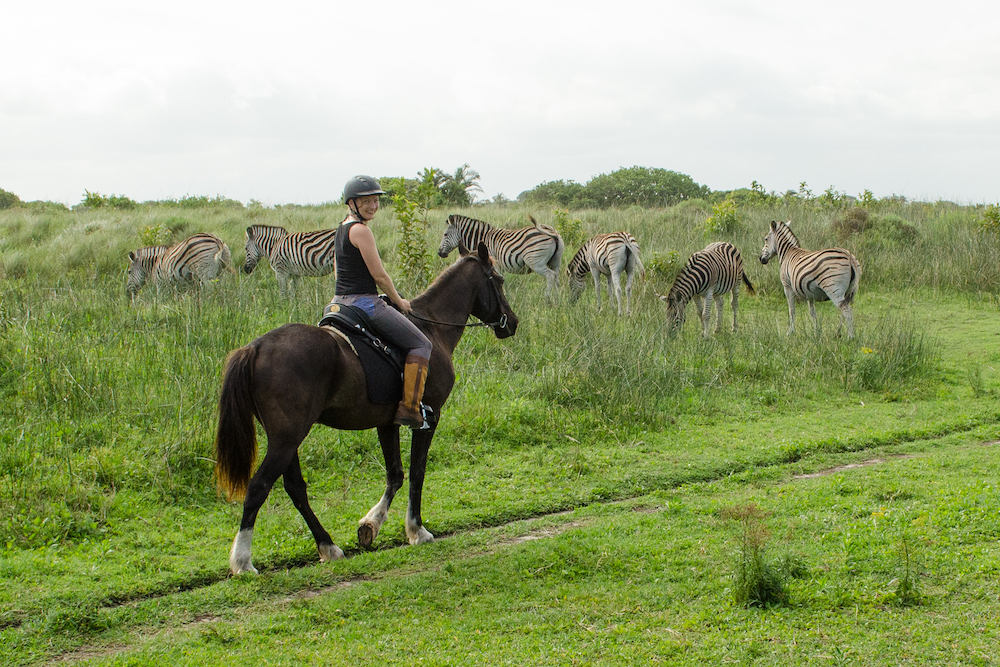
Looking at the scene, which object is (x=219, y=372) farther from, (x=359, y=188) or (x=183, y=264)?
(x=183, y=264)

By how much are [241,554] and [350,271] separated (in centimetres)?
209

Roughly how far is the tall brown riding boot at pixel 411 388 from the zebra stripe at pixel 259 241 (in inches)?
443

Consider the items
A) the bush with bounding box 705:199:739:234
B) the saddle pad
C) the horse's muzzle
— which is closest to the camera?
the saddle pad

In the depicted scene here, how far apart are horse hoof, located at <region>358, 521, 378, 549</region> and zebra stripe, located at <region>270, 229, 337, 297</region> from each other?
952cm

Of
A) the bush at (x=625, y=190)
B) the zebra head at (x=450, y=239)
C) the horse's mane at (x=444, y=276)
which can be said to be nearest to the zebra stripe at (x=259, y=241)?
the zebra head at (x=450, y=239)

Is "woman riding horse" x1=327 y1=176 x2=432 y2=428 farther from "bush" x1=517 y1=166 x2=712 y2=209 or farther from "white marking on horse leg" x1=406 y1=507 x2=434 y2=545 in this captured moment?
"bush" x1=517 y1=166 x2=712 y2=209

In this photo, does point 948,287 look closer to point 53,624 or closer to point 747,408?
point 747,408

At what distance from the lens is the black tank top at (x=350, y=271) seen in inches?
229

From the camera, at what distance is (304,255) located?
15266 mm

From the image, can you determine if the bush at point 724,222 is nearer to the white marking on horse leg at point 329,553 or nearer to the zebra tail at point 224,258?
the zebra tail at point 224,258

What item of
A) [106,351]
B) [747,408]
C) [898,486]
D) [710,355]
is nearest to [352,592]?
[898,486]

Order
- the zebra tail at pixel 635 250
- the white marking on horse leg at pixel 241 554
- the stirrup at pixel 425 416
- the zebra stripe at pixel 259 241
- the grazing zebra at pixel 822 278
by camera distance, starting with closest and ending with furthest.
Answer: the white marking on horse leg at pixel 241 554
the stirrup at pixel 425 416
the grazing zebra at pixel 822 278
the zebra tail at pixel 635 250
the zebra stripe at pixel 259 241

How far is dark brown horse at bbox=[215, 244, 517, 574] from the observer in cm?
533

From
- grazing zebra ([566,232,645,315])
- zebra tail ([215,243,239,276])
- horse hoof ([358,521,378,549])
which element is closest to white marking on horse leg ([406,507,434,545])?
horse hoof ([358,521,378,549])
